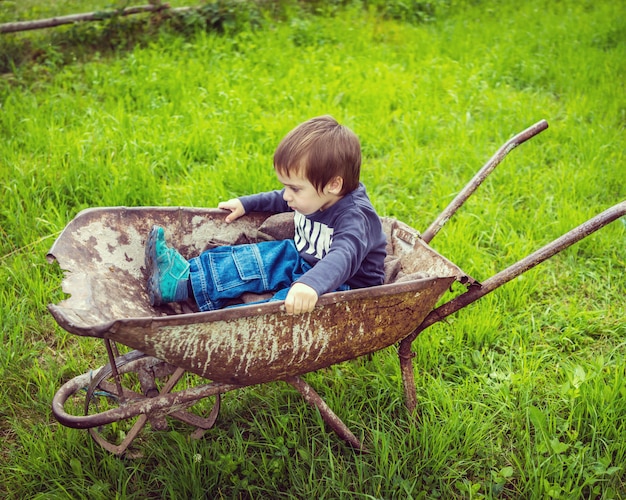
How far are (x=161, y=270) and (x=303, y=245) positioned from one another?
66 cm

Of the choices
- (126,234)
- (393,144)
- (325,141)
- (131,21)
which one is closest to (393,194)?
(393,144)

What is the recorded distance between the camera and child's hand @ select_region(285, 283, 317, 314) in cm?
189

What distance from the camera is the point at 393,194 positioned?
409 cm

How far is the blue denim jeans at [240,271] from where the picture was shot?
2479mm

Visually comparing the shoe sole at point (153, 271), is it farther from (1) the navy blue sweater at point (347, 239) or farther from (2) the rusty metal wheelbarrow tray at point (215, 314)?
(1) the navy blue sweater at point (347, 239)

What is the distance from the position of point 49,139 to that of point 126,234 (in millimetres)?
2101

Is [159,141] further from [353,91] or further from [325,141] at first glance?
[325,141]

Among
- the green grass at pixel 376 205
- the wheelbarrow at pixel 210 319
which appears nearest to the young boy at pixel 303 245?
the wheelbarrow at pixel 210 319

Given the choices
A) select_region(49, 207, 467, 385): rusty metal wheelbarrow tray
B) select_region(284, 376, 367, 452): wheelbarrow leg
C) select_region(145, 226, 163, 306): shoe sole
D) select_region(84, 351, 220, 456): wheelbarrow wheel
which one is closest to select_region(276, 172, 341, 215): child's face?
select_region(49, 207, 467, 385): rusty metal wheelbarrow tray

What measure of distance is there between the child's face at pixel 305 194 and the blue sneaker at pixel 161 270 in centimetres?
55

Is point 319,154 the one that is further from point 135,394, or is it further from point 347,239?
point 135,394

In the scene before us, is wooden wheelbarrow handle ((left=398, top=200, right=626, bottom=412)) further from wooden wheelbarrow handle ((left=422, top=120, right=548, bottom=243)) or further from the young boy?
wooden wheelbarrow handle ((left=422, top=120, right=548, bottom=243))

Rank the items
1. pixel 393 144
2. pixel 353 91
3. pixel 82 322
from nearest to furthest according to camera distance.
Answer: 1. pixel 82 322
2. pixel 393 144
3. pixel 353 91

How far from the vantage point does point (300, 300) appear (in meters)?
1.89
